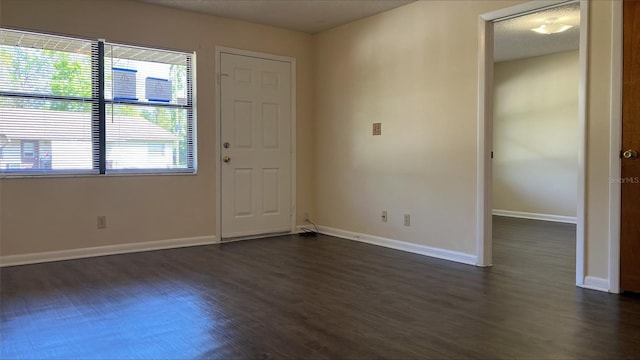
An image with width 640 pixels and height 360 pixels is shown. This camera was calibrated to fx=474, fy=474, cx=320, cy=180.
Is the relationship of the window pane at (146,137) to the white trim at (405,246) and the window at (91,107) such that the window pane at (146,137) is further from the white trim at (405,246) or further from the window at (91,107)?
the white trim at (405,246)

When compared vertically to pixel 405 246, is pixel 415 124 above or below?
above

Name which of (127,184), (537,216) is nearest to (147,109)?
(127,184)

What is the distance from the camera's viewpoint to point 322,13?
4973mm

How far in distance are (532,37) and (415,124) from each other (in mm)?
2617

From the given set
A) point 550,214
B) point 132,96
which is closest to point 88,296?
point 132,96

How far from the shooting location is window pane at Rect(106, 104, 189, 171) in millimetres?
4527

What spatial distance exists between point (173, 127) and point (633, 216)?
13.4 ft

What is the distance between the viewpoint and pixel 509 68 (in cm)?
761

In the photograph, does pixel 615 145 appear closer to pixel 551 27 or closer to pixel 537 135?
pixel 551 27

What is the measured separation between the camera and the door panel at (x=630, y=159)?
3.08 meters

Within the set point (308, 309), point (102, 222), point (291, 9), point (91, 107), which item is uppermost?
point (291, 9)

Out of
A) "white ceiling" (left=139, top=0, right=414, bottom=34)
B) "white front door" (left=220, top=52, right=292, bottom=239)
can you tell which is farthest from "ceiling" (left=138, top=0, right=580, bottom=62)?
"white front door" (left=220, top=52, right=292, bottom=239)

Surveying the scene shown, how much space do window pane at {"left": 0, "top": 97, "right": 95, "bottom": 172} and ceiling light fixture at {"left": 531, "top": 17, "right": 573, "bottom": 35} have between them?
4888mm

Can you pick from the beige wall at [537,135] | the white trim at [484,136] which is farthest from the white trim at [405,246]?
the beige wall at [537,135]
